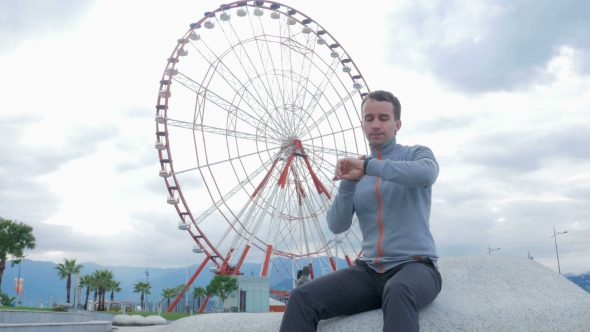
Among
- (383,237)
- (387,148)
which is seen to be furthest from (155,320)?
(383,237)

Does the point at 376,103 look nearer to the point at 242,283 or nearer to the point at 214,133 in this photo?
the point at 214,133

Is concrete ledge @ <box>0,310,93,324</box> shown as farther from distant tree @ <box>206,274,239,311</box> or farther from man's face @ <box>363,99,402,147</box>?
man's face @ <box>363,99,402,147</box>

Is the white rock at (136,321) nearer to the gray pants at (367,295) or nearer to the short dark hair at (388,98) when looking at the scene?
the gray pants at (367,295)

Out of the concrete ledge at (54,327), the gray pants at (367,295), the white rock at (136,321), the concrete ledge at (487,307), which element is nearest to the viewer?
the gray pants at (367,295)

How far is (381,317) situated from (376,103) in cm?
116

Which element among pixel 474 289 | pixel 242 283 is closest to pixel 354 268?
pixel 474 289

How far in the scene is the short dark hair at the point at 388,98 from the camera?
3191 millimetres

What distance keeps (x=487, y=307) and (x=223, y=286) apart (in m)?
30.7

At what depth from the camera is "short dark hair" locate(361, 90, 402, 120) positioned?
3191 millimetres

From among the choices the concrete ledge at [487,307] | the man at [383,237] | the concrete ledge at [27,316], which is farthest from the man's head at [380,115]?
the concrete ledge at [27,316]

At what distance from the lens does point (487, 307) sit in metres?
3.05

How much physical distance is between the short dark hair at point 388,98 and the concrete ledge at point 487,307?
3.47 ft

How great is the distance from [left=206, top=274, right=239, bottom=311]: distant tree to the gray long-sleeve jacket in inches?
1092

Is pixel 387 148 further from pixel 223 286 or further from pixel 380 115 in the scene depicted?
pixel 223 286
